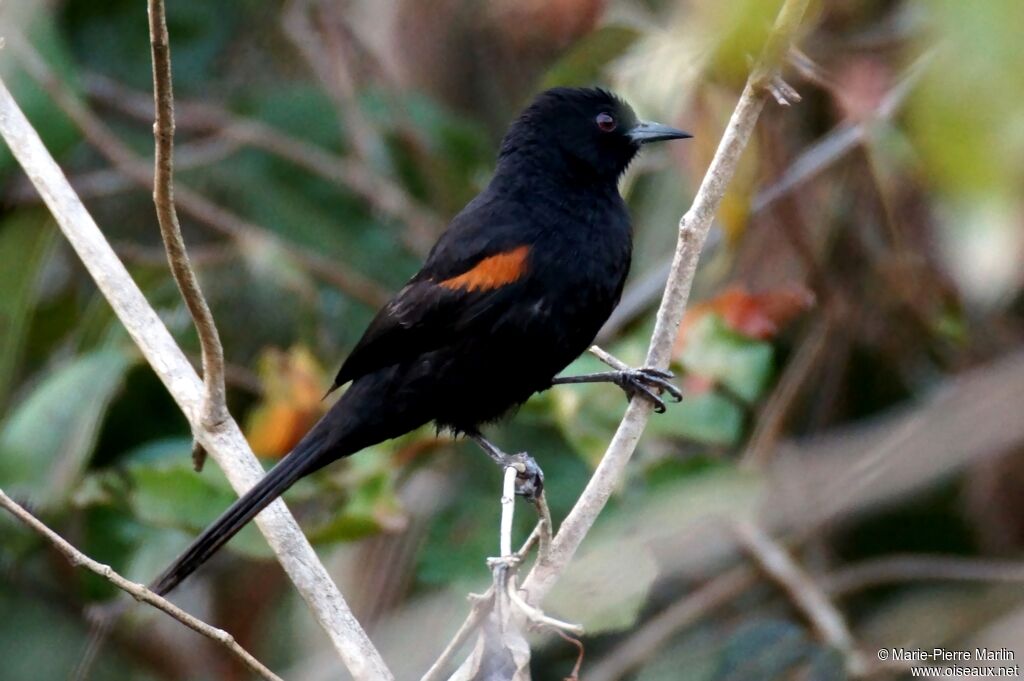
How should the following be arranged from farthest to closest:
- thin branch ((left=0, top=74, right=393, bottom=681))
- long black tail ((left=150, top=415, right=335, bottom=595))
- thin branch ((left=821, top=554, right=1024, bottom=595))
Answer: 1. thin branch ((left=821, top=554, right=1024, bottom=595))
2. long black tail ((left=150, top=415, right=335, bottom=595))
3. thin branch ((left=0, top=74, right=393, bottom=681))

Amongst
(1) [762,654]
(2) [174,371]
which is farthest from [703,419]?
(2) [174,371]

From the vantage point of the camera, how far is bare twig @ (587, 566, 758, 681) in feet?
12.8

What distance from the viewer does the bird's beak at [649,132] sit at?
10.8 ft

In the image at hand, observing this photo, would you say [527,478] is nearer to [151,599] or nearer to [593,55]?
[151,599]

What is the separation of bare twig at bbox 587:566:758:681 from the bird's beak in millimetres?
1515

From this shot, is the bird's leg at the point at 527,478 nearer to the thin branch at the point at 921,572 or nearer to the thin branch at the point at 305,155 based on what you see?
the thin branch at the point at 921,572

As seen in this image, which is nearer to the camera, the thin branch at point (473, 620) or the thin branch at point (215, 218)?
the thin branch at point (473, 620)

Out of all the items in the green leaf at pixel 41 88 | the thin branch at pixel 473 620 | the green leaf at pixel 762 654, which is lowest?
the thin branch at pixel 473 620

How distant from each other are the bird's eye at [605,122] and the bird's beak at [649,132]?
60mm

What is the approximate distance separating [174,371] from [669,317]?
99cm

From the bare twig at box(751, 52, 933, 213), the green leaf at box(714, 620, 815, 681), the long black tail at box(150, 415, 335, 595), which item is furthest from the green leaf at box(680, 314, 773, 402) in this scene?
the long black tail at box(150, 415, 335, 595)

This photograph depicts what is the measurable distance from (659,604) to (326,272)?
1.75 meters

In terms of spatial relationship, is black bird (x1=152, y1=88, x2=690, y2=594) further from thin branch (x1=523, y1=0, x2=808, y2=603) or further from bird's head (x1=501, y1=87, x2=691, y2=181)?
thin branch (x1=523, y1=0, x2=808, y2=603)

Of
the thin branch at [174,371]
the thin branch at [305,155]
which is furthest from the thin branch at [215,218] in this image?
the thin branch at [174,371]
